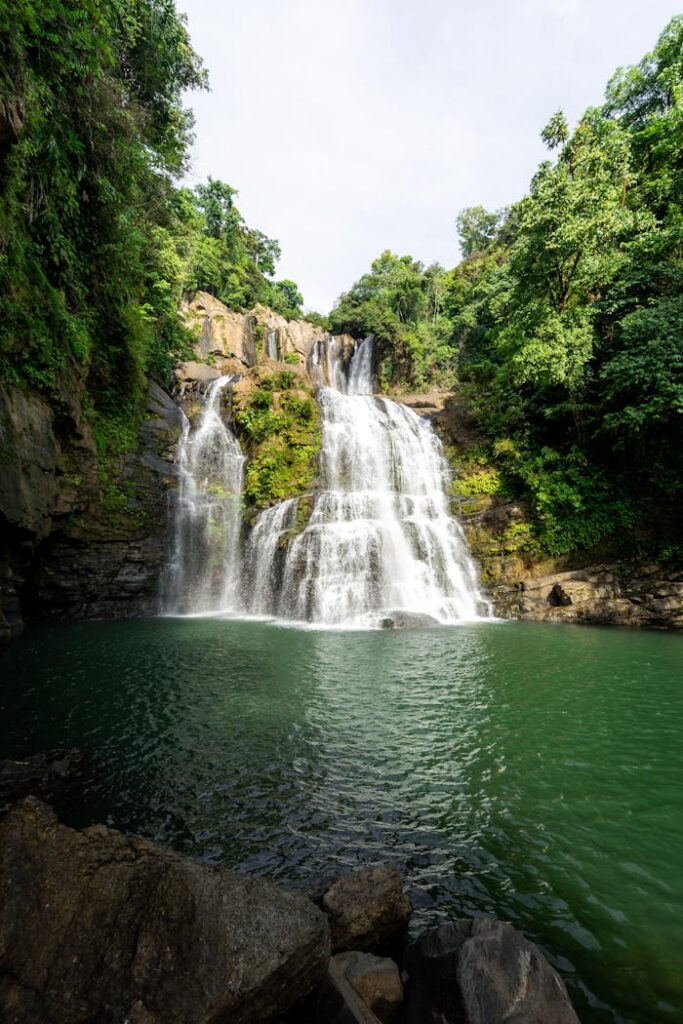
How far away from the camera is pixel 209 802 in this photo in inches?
179

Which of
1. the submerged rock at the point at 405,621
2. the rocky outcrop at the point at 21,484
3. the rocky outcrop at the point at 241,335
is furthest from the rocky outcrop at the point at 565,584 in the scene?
the rocky outcrop at the point at 241,335

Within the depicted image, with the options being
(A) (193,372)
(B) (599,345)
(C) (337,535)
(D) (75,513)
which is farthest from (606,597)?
(A) (193,372)

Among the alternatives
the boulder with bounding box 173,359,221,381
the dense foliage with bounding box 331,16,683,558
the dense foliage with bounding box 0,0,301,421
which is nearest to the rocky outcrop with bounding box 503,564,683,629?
the dense foliage with bounding box 331,16,683,558

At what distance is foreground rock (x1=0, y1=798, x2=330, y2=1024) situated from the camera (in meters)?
1.92

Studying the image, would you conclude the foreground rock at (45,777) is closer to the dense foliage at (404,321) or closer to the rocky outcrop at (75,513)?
the rocky outcrop at (75,513)

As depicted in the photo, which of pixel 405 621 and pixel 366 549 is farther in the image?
pixel 366 549

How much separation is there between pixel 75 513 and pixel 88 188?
9.61 m

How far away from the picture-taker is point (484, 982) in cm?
230

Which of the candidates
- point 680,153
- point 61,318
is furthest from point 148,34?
point 680,153

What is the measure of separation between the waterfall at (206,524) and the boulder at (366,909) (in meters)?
15.8

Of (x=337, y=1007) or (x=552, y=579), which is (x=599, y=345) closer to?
(x=552, y=579)

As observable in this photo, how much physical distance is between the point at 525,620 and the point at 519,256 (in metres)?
14.7

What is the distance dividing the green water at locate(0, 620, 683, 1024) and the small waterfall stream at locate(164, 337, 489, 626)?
19.3 feet

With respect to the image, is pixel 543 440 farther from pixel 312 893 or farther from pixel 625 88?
pixel 625 88
